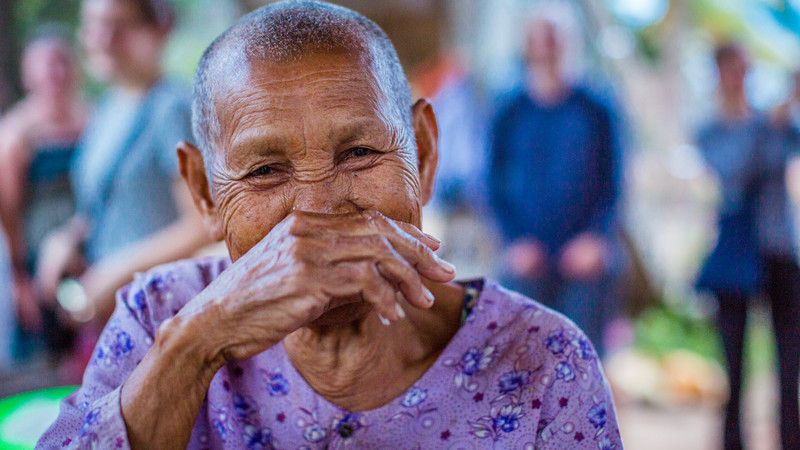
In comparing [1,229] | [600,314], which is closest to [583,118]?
[600,314]

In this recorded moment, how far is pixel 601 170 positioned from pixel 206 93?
3.15 meters

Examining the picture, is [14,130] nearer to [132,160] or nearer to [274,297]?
[132,160]

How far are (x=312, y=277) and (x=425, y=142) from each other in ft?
2.00

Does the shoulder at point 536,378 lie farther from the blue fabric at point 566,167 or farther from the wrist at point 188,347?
the blue fabric at point 566,167

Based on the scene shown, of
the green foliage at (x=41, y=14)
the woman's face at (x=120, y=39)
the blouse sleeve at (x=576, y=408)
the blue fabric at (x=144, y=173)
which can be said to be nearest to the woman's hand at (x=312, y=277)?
the blouse sleeve at (x=576, y=408)

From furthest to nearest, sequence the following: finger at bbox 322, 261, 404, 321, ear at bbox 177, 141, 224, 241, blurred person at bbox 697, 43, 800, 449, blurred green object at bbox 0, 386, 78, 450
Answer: blurred person at bbox 697, 43, 800, 449, blurred green object at bbox 0, 386, 78, 450, ear at bbox 177, 141, 224, 241, finger at bbox 322, 261, 404, 321

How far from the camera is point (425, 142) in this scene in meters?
1.56

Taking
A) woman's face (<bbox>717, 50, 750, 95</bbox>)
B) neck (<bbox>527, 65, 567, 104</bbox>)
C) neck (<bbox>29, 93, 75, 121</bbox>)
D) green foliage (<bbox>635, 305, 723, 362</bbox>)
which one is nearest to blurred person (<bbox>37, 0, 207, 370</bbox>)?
neck (<bbox>29, 93, 75, 121</bbox>)

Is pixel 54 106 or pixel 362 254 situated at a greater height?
pixel 362 254

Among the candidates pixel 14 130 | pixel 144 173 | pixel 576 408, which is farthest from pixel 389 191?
pixel 14 130

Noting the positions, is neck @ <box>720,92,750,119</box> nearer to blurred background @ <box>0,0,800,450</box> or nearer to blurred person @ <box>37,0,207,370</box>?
blurred background @ <box>0,0,800,450</box>

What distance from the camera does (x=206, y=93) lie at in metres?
1.36

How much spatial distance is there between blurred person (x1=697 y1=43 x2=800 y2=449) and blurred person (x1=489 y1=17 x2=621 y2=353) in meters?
0.69

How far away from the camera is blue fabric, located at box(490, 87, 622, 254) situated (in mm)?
4008
